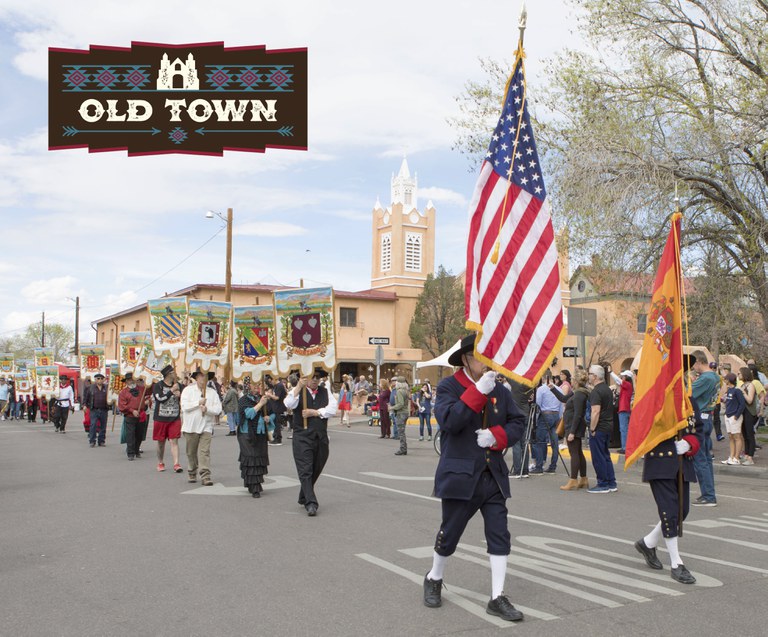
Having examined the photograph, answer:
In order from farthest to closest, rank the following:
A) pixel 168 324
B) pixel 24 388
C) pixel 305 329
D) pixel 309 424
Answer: pixel 24 388, pixel 168 324, pixel 305 329, pixel 309 424

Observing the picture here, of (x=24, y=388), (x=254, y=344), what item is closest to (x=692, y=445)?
(x=254, y=344)

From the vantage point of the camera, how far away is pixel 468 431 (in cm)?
571

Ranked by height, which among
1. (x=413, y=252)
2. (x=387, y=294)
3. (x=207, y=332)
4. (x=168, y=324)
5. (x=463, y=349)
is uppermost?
(x=413, y=252)

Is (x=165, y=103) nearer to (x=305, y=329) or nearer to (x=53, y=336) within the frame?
(x=305, y=329)

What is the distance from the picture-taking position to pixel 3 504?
10680mm

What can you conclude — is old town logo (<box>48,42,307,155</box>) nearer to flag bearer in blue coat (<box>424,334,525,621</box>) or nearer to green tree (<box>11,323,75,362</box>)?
flag bearer in blue coat (<box>424,334,525,621</box>)

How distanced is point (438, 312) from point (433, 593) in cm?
5379

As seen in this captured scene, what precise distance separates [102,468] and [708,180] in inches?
536

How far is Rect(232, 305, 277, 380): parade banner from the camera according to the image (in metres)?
18.8

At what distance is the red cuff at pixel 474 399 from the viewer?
546 centimetres

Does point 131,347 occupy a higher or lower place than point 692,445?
higher

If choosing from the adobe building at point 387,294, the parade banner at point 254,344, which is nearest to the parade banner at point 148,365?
the parade banner at point 254,344

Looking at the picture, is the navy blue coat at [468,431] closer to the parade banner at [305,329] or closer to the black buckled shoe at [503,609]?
the black buckled shoe at [503,609]

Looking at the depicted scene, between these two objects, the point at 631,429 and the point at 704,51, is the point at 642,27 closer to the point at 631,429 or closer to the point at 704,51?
the point at 704,51
